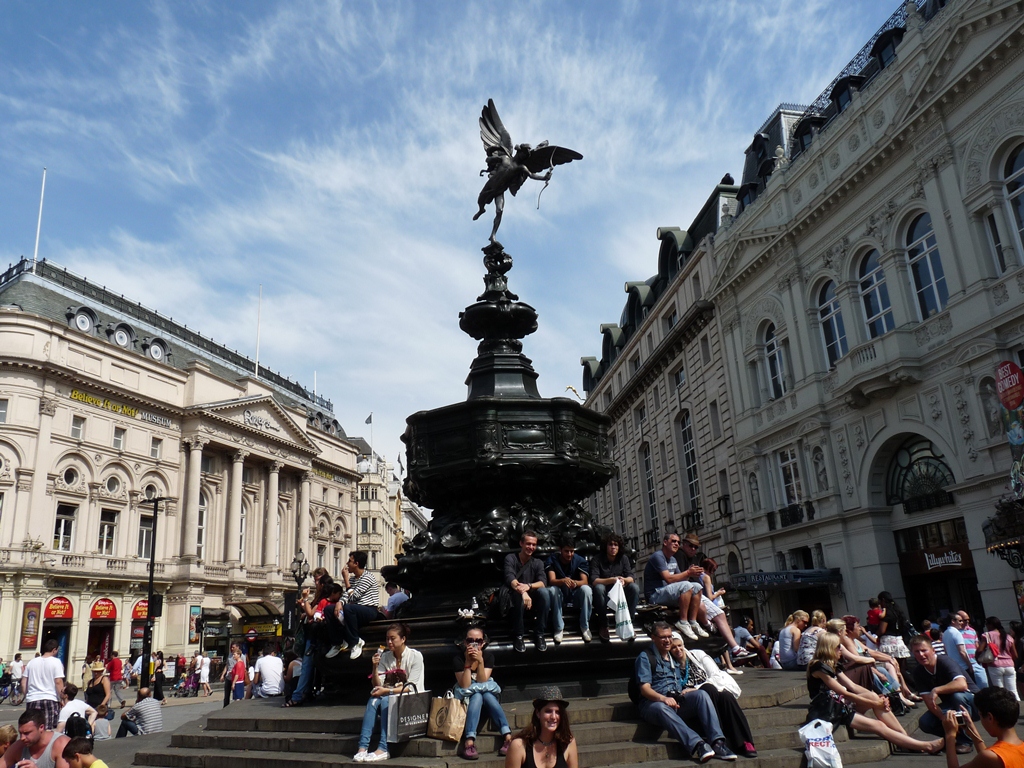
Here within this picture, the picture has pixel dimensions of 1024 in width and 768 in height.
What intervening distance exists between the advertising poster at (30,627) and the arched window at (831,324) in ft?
124

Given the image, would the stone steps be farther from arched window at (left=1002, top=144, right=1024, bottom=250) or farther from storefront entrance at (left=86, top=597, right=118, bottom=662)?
storefront entrance at (left=86, top=597, right=118, bottom=662)

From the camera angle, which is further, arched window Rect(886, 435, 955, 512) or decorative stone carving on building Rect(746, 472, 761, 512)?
→ decorative stone carving on building Rect(746, 472, 761, 512)

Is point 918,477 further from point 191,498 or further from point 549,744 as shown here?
point 191,498

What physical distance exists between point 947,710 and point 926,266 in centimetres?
1988

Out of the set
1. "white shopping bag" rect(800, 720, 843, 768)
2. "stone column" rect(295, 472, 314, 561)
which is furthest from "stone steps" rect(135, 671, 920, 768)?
"stone column" rect(295, 472, 314, 561)

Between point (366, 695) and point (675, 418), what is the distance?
33.1m

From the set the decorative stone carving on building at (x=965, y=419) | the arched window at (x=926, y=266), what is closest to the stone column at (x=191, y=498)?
the arched window at (x=926, y=266)

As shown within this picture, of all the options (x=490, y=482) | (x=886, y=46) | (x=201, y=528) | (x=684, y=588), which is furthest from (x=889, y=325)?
(x=201, y=528)

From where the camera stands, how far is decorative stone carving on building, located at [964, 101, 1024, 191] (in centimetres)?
2009

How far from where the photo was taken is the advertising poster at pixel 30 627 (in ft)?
117

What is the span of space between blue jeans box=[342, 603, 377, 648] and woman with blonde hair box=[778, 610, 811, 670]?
560cm

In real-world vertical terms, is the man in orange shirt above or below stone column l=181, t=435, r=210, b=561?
below

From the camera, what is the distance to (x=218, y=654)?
46781 millimetres

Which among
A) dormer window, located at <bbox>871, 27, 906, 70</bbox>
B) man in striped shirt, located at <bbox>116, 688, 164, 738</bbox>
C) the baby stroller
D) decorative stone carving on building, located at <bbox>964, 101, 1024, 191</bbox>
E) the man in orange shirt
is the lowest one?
the baby stroller
